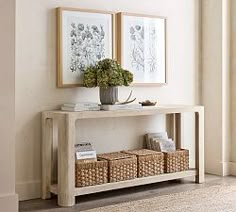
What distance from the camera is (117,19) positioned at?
13.8ft

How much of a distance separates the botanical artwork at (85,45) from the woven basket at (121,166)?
2.56 feet

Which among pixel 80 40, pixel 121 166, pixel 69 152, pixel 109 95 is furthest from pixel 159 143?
pixel 80 40

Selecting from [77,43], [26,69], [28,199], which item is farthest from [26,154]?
[77,43]

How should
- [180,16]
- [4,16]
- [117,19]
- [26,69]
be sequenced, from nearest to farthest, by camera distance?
1. [4,16]
2. [26,69]
3. [117,19]
4. [180,16]

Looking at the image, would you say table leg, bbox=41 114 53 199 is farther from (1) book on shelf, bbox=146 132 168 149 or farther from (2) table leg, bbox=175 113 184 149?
(2) table leg, bbox=175 113 184 149

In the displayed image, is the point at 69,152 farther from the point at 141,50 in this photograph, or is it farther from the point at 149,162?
the point at 141,50

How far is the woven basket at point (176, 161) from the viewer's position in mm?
4188

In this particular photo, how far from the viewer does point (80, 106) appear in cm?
371

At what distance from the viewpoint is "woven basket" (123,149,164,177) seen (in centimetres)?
401

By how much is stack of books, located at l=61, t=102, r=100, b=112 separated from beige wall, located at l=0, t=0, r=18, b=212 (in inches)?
22.1

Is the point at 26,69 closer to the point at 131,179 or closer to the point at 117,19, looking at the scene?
the point at 117,19

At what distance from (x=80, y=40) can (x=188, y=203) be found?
1582 mm

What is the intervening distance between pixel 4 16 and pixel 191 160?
2468 mm

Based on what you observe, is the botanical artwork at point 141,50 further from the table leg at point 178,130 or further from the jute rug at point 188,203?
the jute rug at point 188,203
